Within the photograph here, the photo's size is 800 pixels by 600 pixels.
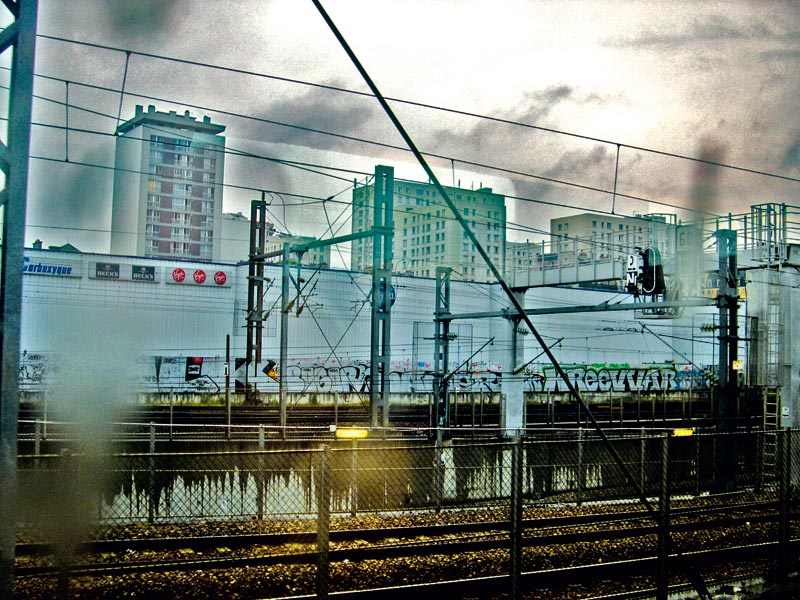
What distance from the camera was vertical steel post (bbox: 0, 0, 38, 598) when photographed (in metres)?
3.81

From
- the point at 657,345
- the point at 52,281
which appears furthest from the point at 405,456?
the point at 657,345

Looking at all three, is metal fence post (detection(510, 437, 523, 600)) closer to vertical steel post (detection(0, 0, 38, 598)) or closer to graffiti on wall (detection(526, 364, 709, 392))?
vertical steel post (detection(0, 0, 38, 598))

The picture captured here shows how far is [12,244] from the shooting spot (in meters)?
3.82

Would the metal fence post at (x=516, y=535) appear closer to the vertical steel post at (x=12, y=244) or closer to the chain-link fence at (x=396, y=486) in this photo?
the chain-link fence at (x=396, y=486)

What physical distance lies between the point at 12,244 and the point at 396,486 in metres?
11.3

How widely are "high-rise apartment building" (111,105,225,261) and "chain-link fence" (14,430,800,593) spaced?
→ 5119 cm

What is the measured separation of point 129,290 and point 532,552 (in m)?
30.6

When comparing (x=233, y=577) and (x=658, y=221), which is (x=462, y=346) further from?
(x=233, y=577)

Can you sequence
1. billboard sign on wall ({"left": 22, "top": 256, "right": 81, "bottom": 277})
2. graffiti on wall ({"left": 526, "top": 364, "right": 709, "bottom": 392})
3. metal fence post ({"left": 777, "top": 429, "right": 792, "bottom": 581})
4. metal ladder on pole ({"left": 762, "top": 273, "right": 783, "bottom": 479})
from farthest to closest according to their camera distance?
1. graffiti on wall ({"left": 526, "top": 364, "right": 709, "bottom": 392})
2. billboard sign on wall ({"left": 22, "top": 256, "right": 81, "bottom": 277})
3. metal ladder on pole ({"left": 762, "top": 273, "right": 783, "bottom": 479})
4. metal fence post ({"left": 777, "top": 429, "right": 792, "bottom": 581})

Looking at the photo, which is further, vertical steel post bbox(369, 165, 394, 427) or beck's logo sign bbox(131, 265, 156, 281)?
beck's logo sign bbox(131, 265, 156, 281)

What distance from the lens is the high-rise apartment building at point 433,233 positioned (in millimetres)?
35844

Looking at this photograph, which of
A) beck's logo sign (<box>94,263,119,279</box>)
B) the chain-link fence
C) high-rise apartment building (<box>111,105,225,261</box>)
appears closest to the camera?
the chain-link fence

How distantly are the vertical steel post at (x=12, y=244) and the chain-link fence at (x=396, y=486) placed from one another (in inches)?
89.0

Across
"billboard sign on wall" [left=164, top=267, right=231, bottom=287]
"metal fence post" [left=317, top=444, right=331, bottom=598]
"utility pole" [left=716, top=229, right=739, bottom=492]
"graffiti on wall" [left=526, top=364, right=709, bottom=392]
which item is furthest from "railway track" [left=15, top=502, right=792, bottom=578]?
"graffiti on wall" [left=526, top=364, right=709, bottom=392]
